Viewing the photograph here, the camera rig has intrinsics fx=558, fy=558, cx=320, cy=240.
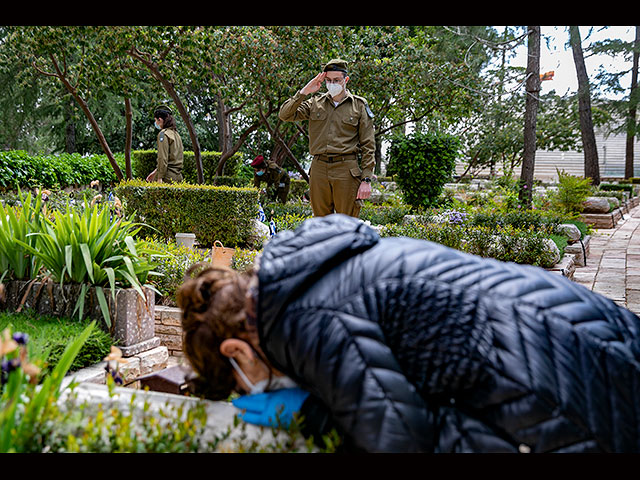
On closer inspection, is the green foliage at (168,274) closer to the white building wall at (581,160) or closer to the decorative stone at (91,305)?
the decorative stone at (91,305)

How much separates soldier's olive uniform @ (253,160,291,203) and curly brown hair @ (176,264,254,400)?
9.78 m

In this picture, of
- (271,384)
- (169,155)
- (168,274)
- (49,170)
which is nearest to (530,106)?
(169,155)

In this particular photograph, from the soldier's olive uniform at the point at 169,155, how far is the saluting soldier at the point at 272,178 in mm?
2597

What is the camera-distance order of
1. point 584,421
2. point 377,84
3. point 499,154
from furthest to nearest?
1. point 499,154
2. point 377,84
3. point 584,421

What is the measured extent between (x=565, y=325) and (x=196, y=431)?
40.4 inches

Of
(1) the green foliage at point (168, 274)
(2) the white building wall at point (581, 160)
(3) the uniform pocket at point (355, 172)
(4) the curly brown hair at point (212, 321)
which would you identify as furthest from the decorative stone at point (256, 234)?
(2) the white building wall at point (581, 160)

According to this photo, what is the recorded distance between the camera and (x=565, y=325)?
140 cm

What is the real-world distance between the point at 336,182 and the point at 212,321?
4200mm

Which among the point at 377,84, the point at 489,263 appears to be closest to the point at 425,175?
the point at 377,84

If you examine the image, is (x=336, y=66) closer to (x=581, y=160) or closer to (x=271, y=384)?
(x=271, y=384)

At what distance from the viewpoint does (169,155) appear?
27.8ft

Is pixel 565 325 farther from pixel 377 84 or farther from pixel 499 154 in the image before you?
pixel 499 154

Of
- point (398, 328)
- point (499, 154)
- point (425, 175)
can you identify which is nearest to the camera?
point (398, 328)
